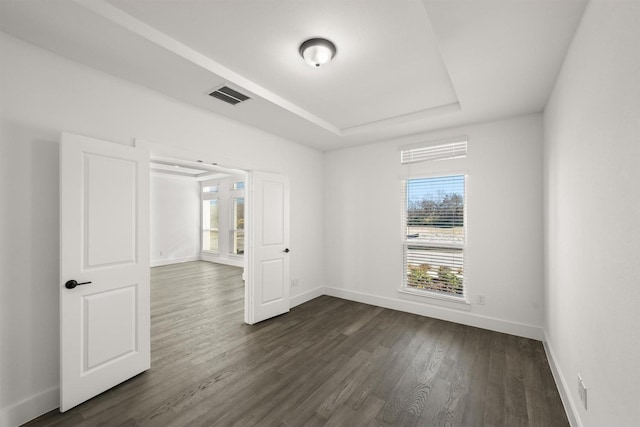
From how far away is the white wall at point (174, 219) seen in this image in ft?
26.2

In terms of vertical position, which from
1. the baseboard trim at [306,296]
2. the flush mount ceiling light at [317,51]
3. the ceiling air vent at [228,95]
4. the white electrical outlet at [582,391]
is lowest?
the baseboard trim at [306,296]

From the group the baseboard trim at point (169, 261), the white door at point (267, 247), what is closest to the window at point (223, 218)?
the baseboard trim at point (169, 261)

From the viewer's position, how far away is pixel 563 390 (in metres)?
2.12

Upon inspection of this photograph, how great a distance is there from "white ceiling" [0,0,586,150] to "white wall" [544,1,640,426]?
40cm

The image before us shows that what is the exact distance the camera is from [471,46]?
201cm

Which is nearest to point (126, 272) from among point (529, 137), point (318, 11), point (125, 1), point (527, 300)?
point (125, 1)

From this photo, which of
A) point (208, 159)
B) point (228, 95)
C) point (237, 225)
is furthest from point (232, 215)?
point (228, 95)

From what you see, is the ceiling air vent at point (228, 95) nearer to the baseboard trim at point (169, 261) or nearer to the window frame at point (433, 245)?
the window frame at point (433, 245)

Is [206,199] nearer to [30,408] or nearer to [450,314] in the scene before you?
[30,408]

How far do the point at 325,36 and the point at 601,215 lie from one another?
2101mm

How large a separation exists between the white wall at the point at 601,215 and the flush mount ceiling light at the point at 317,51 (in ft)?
5.25

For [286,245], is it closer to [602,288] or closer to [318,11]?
[318,11]

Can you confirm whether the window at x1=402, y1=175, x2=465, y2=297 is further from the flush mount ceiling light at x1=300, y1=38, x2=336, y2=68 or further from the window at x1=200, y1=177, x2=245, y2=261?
the window at x1=200, y1=177, x2=245, y2=261

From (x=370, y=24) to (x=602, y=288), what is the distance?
7.04 ft
